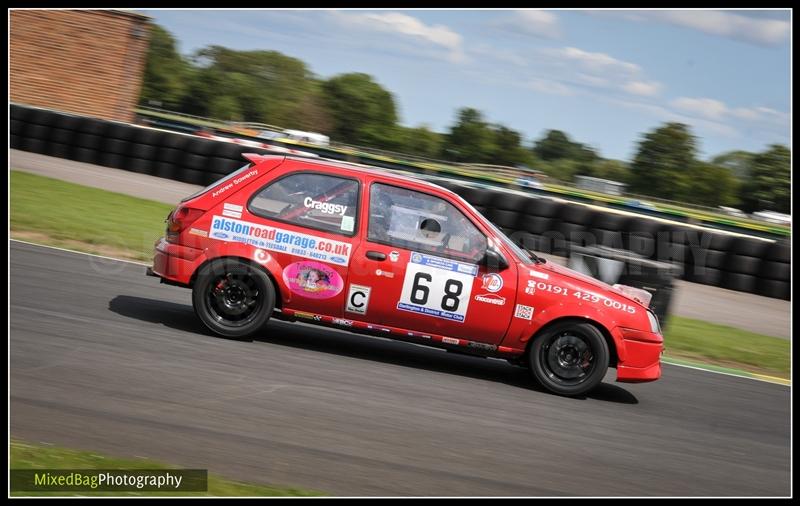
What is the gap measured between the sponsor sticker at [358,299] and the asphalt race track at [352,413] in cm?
51

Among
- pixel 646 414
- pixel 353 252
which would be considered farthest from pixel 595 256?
pixel 353 252

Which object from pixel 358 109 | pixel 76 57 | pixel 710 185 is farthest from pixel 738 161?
pixel 76 57

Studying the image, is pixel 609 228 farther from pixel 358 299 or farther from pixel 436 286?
pixel 358 299

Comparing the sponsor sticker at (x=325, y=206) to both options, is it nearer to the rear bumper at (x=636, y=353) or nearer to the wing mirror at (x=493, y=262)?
the wing mirror at (x=493, y=262)

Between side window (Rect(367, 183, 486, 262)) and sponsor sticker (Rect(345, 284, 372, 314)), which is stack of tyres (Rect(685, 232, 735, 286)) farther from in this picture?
sponsor sticker (Rect(345, 284, 372, 314))

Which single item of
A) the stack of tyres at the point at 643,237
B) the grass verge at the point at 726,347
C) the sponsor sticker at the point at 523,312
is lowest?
the grass verge at the point at 726,347

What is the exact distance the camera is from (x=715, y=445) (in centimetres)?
643

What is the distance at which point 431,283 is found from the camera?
273 inches

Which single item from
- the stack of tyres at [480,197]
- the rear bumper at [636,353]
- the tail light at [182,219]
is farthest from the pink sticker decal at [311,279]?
the stack of tyres at [480,197]

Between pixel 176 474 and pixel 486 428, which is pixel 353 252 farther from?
pixel 176 474

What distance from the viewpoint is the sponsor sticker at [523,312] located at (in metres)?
6.96

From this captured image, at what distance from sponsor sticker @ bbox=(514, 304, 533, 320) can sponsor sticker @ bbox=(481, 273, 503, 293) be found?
0.23m

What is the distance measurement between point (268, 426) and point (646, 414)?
3.39 m

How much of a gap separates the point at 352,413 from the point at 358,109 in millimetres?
101350
